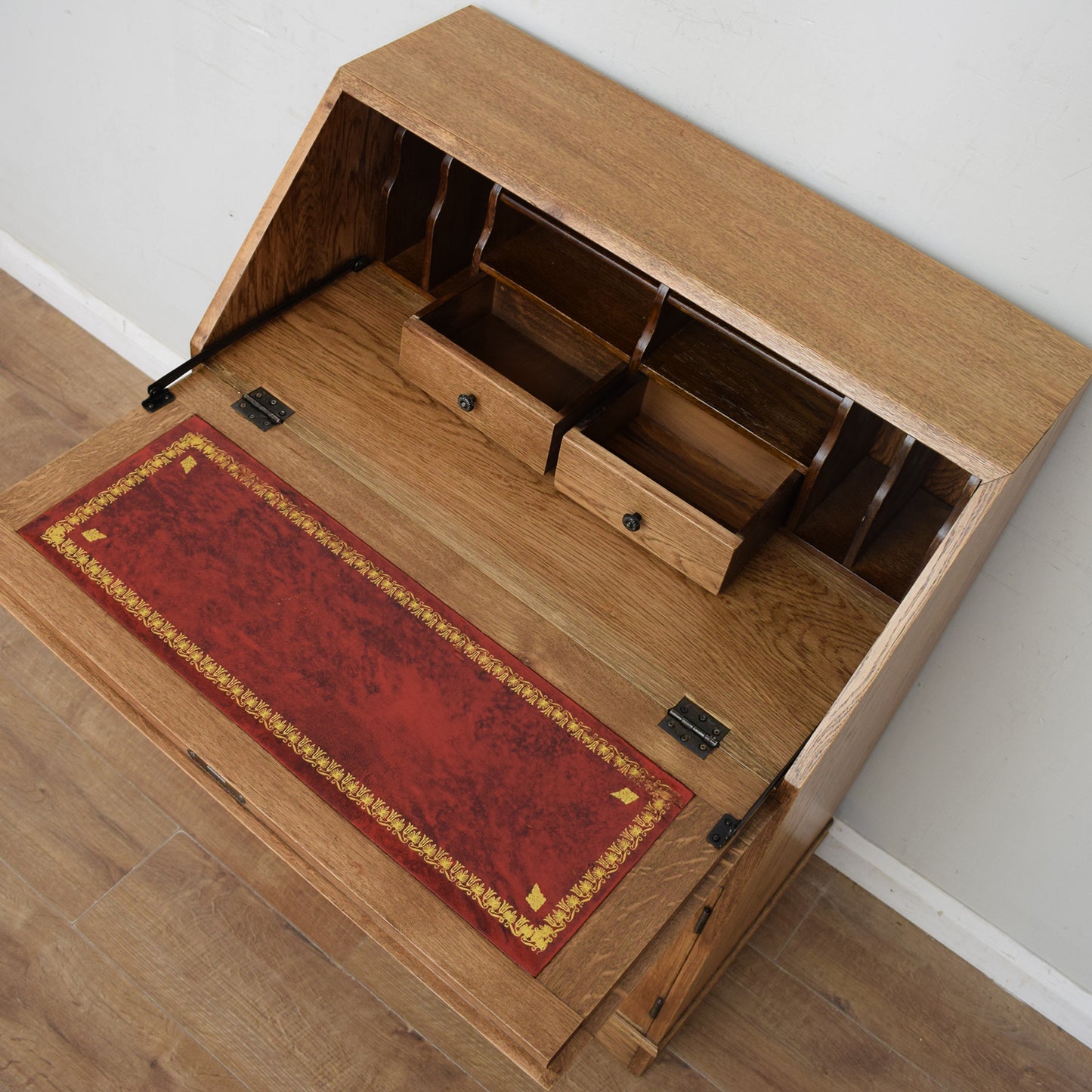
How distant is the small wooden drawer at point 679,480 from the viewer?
1.40 metres

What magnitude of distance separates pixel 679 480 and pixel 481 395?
0.92ft

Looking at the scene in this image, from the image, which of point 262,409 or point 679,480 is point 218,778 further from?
point 679,480

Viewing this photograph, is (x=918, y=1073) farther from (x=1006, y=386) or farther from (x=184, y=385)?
(x=184, y=385)

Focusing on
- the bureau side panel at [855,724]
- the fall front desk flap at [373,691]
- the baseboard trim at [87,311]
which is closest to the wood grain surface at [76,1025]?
the bureau side panel at [855,724]

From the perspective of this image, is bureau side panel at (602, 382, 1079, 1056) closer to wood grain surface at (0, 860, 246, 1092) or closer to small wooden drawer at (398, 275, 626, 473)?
small wooden drawer at (398, 275, 626, 473)

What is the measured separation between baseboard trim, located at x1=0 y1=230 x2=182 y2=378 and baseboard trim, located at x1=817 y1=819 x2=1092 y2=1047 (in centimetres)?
177

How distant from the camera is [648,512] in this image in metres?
1.42

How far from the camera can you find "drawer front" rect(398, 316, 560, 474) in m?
1.46

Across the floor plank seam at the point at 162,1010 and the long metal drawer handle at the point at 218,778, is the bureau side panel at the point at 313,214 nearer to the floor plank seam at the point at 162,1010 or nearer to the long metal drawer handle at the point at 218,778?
the long metal drawer handle at the point at 218,778

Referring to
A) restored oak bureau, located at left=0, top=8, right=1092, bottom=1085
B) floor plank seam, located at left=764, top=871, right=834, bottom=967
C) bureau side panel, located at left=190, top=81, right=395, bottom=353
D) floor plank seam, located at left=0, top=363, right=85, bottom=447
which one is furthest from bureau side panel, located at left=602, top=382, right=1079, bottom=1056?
floor plank seam, located at left=0, top=363, right=85, bottom=447

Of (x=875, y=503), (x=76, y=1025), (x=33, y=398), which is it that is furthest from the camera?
(x=33, y=398)

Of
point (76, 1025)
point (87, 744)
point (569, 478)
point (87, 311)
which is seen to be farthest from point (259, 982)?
point (87, 311)

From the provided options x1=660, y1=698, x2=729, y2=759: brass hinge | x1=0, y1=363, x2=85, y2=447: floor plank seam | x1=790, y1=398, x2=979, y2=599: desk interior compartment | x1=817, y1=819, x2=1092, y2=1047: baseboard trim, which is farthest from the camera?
x1=0, y1=363, x2=85, y2=447: floor plank seam

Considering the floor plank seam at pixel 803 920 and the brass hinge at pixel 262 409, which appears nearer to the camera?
the brass hinge at pixel 262 409
